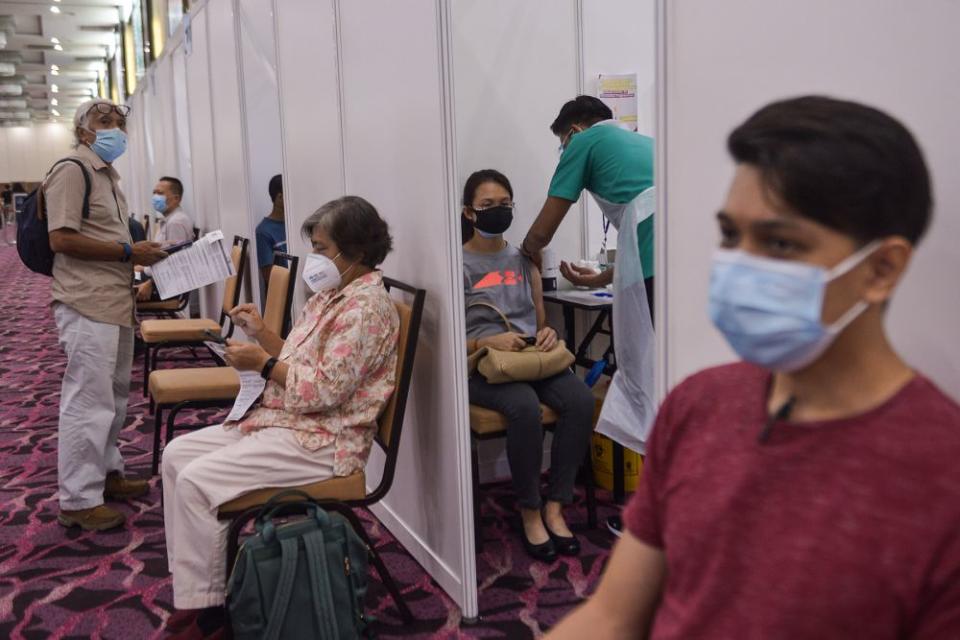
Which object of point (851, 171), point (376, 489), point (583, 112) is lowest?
point (376, 489)

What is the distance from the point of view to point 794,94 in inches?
45.0

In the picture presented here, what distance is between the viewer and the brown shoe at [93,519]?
3.23 meters

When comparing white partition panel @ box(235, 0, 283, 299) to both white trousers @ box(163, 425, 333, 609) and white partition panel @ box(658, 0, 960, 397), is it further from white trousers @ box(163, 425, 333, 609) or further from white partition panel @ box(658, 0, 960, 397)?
white partition panel @ box(658, 0, 960, 397)

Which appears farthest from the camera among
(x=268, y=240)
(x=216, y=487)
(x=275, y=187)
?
(x=275, y=187)

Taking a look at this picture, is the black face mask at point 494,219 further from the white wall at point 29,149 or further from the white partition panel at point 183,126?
the white wall at point 29,149

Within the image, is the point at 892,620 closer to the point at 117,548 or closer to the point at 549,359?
the point at 549,359

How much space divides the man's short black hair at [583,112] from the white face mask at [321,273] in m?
1.12

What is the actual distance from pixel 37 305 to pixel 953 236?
11.1 meters

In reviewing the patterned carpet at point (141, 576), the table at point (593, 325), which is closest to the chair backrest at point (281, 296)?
the patterned carpet at point (141, 576)

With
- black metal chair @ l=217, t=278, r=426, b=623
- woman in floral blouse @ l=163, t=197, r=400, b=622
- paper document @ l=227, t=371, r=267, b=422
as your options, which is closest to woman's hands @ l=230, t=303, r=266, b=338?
woman in floral blouse @ l=163, t=197, r=400, b=622

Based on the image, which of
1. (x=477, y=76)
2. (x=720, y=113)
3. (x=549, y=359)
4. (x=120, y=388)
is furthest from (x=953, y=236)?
(x=120, y=388)

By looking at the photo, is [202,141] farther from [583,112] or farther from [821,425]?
[821,425]

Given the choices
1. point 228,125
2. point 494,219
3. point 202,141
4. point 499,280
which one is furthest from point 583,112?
point 202,141

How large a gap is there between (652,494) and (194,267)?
110 inches
